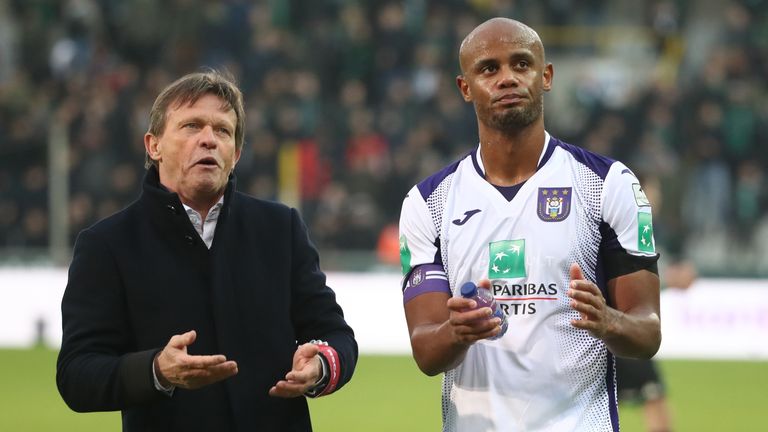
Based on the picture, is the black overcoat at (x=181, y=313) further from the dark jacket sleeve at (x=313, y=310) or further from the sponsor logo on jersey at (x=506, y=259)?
the sponsor logo on jersey at (x=506, y=259)

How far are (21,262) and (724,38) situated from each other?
12.2m

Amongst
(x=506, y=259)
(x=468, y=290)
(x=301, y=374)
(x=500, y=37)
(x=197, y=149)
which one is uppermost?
(x=500, y=37)

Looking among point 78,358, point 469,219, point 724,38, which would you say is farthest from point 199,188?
point 724,38

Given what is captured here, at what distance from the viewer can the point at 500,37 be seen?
471 cm

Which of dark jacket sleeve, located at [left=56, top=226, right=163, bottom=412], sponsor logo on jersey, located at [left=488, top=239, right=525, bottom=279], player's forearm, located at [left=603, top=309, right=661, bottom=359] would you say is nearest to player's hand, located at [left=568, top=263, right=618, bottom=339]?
player's forearm, located at [left=603, top=309, right=661, bottom=359]

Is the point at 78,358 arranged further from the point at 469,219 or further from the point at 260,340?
the point at 469,219

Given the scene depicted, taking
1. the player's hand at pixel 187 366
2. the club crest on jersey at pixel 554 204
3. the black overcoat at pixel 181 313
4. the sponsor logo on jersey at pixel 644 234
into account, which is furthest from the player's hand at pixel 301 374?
the sponsor logo on jersey at pixel 644 234

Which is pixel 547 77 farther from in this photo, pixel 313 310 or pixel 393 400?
pixel 393 400

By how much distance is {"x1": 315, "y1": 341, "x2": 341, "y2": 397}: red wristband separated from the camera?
14.8ft

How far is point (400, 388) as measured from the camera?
14312 millimetres

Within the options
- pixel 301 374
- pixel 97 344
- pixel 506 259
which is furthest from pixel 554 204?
pixel 97 344

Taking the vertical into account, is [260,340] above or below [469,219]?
below

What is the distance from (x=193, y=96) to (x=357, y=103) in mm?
15587

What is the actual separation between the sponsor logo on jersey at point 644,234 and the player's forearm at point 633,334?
253mm
